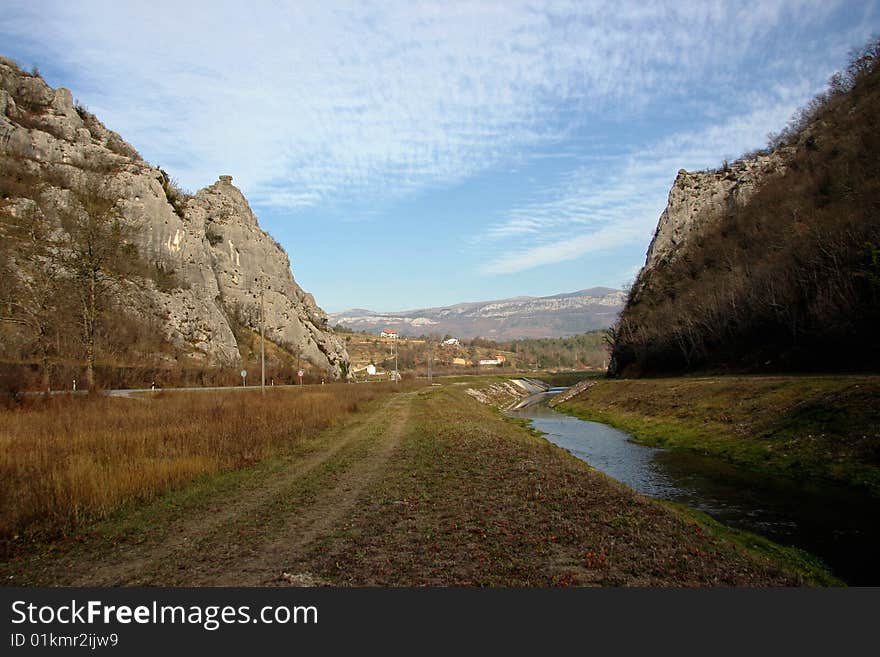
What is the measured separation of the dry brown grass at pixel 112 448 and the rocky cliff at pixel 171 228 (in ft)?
103

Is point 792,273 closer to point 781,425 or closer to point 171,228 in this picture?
point 781,425

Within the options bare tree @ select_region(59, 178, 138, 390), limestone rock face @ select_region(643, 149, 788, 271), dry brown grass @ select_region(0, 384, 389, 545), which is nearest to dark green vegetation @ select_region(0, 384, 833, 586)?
dry brown grass @ select_region(0, 384, 389, 545)

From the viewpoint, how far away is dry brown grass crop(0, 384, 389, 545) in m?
11.1

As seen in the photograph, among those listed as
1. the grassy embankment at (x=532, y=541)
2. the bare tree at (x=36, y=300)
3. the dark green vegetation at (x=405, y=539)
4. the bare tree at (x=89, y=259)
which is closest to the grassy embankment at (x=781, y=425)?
the grassy embankment at (x=532, y=541)

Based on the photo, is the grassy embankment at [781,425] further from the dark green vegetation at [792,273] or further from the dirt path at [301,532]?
the dirt path at [301,532]

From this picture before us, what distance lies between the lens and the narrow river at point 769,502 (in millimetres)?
11952

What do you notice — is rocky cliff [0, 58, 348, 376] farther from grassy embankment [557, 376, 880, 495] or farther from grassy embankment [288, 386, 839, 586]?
grassy embankment [557, 376, 880, 495]

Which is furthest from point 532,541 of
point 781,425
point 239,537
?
point 781,425

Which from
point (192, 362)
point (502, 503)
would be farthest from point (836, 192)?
point (192, 362)

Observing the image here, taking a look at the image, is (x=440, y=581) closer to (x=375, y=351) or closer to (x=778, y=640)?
(x=778, y=640)

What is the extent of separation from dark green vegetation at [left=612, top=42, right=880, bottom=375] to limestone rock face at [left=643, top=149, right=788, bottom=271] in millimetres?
2937

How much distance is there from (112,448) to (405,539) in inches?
463

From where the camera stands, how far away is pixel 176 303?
6975 centimetres

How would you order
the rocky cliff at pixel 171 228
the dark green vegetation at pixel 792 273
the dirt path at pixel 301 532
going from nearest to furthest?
the dirt path at pixel 301 532 < the dark green vegetation at pixel 792 273 < the rocky cliff at pixel 171 228
